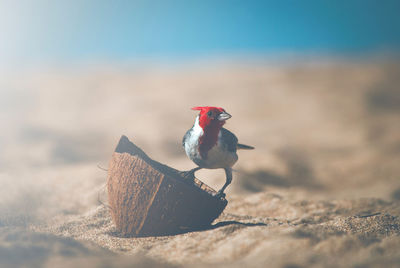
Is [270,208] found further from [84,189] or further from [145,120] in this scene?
[145,120]

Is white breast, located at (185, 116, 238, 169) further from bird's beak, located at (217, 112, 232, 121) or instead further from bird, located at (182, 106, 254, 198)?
bird's beak, located at (217, 112, 232, 121)

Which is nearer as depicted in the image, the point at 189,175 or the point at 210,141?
the point at 210,141

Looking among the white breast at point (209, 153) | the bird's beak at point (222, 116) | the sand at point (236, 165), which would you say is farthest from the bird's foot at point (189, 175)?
the bird's beak at point (222, 116)

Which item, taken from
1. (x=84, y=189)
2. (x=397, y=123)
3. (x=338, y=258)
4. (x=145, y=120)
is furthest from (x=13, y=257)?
(x=397, y=123)

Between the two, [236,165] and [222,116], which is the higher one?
[236,165]

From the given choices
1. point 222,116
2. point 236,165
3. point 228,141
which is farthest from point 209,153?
point 236,165

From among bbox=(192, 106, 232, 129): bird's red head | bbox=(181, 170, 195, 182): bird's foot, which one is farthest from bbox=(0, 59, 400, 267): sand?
bbox=(192, 106, 232, 129): bird's red head

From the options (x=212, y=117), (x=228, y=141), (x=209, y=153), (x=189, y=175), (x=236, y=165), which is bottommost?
(x=189, y=175)

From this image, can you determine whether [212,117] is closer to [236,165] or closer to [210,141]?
[210,141]

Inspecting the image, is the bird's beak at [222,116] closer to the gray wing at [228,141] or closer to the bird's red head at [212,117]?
the bird's red head at [212,117]
